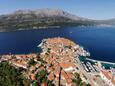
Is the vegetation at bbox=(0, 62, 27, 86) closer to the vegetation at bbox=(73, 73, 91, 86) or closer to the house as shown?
the vegetation at bbox=(73, 73, 91, 86)

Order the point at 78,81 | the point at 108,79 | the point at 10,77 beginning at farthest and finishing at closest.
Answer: the point at 108,79 → the point at 10,77 → the point at 78,81

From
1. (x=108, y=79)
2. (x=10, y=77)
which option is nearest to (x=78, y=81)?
(x=108, y=79)

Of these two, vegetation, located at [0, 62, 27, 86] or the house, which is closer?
vegetation, located at [0, 62, 27, 86]

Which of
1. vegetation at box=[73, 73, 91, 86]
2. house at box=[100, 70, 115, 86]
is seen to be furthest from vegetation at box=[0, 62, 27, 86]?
house at box=[100, 70, 115, 86]

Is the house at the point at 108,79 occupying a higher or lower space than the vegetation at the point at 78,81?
lower

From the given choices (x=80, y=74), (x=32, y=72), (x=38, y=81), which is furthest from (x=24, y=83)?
(x=80, y=74)

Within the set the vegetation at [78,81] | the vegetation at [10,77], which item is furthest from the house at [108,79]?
the vegetation at [10,77]

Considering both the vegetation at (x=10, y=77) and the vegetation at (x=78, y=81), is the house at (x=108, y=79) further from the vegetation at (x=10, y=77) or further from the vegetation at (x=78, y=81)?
the vegetation at (x=10, y=77)

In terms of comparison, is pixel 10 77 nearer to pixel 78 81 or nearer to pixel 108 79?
pixel 78 81
